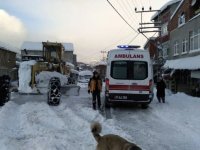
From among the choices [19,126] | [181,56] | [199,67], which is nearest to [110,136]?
[19,126]

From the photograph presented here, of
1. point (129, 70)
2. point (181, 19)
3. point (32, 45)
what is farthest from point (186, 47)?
point (32, 45)

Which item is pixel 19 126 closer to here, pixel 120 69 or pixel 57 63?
pixel 120 69

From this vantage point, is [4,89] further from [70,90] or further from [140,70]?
[140,70]

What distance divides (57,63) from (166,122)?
8.54m

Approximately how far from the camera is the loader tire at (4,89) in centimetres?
2027

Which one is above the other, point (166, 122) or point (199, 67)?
point (199, 67)

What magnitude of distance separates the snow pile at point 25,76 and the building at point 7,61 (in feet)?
104

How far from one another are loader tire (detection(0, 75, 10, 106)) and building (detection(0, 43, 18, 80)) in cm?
3316

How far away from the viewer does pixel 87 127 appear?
13062 millimetres

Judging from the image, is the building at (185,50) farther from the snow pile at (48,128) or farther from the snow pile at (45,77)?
the snow pile at (48,128)

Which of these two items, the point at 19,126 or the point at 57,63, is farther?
the point at 57,63

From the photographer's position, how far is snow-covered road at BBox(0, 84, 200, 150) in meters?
10.6

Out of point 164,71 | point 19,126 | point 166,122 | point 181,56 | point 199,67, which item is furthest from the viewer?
point 164,71

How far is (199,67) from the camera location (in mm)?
26594
